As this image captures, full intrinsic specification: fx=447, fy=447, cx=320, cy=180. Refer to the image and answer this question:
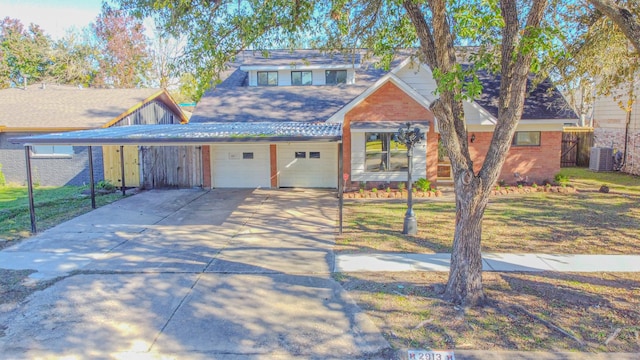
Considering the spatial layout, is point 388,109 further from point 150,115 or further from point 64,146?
point 64,146

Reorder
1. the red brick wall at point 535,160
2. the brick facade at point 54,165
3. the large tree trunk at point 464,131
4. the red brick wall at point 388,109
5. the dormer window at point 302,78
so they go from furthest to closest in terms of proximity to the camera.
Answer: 1. the dormer window at point 302,78
2. the brick facade at point 54,165
3. the red brick wall at point 535,160
4. the red brick wall at point 388,109
5. the large tree trunk at point 464,131

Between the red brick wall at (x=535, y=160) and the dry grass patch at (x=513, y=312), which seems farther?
the red brick wall at (x=535, y=160)

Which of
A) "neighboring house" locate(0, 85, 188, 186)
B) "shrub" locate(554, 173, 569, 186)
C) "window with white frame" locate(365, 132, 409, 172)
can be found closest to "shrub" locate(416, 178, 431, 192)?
"window with white frame" locate(365, 132, 409, 172)

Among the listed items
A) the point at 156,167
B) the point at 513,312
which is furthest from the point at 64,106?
the point at 513,312

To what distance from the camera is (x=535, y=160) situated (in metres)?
16.7

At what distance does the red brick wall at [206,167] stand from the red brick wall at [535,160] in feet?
33.1

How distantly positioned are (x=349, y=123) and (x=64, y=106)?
1308cm

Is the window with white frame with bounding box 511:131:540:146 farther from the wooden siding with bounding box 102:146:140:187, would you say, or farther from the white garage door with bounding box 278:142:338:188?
the wooden siding with bounding box 102:146:140:187

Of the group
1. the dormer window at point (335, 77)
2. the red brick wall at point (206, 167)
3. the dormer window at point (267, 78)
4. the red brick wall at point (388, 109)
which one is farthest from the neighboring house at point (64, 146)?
the red brick wall at point (388, 109)

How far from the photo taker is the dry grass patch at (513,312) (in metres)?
5.22

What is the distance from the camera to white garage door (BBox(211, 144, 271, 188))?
17.6 m

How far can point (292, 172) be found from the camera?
1764cm

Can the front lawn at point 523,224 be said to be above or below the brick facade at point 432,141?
below

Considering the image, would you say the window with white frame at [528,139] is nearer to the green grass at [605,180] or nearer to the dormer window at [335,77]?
the green grass at [605,180]
